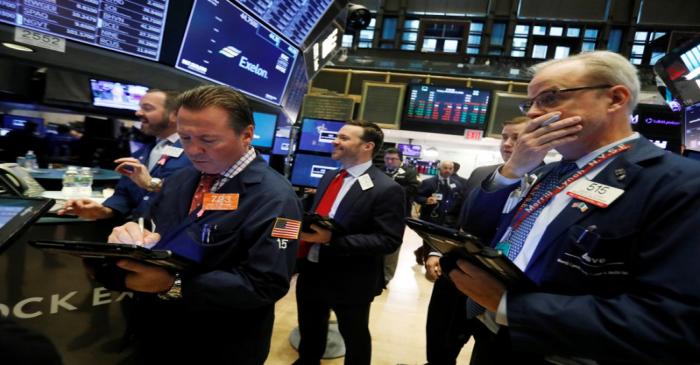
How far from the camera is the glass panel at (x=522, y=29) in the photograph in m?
12.5

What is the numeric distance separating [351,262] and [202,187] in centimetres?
116

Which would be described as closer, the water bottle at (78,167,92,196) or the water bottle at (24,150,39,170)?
the water bottle at (78,167,92,196)

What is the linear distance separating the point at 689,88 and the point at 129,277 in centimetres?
440

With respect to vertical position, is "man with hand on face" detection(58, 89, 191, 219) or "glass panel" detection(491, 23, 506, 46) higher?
"glass panel" detection(491, 23, 506, 46)

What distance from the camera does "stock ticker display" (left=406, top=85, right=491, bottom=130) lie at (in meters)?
8.25

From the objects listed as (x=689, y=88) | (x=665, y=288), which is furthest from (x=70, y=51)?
(x=689, y=88)

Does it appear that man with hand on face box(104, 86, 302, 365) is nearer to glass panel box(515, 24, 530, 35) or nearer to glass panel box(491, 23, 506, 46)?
glass panel box(491, 23, 506, 46)

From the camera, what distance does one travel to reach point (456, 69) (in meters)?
9.66

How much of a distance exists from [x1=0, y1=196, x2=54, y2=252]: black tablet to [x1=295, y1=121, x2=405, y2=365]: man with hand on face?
1.29m

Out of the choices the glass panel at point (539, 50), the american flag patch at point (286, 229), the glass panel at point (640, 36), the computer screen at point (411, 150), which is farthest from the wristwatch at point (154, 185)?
the glass panel at point (640, 36)

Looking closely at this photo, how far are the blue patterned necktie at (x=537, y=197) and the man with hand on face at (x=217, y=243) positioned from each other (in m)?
0.73

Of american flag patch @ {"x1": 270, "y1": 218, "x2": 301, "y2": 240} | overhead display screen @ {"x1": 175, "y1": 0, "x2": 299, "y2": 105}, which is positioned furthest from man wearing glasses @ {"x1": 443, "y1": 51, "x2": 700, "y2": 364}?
overhead display screen @ {"x1": 175, "y1": 0, "x2": 299, "y2": 105}

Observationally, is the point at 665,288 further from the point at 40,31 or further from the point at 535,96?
the point at 40,31

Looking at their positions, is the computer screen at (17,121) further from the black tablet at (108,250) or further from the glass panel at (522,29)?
the glass panel at (522,29)
